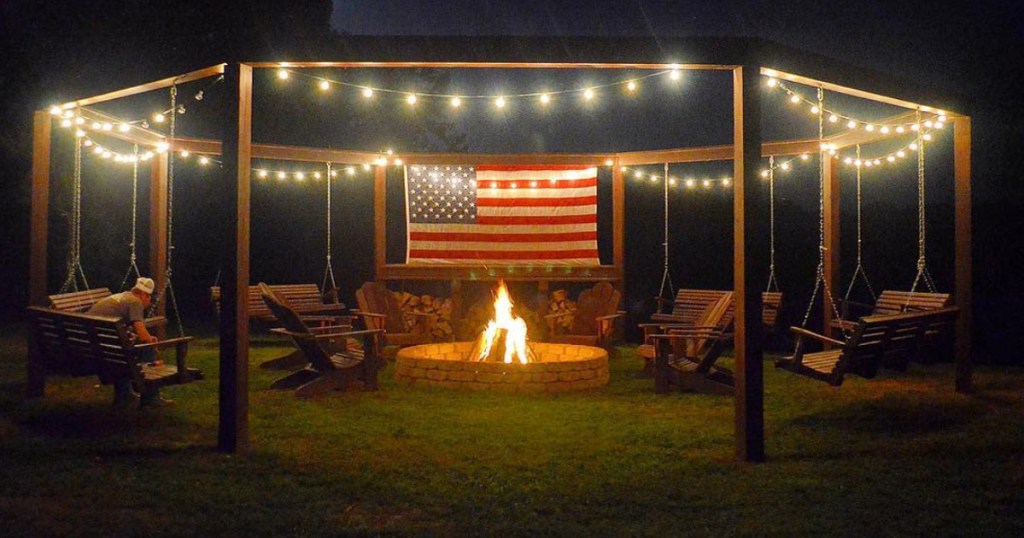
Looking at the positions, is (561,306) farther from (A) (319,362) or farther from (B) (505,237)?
(A) (319,362)

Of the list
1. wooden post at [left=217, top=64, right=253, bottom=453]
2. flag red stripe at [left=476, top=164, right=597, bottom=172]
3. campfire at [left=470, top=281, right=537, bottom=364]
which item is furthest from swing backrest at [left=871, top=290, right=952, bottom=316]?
wooden post at [left=217, top=64, right=253, bottom=453]

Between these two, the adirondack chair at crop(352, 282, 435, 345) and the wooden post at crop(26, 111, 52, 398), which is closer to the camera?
the wooden post at crop(26, 111, 52, 398)

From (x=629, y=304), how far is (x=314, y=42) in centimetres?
869

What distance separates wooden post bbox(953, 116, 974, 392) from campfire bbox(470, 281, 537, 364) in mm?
4098

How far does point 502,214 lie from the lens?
12.3 m

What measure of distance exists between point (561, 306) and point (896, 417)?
6.27m

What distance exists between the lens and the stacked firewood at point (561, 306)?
40.9 ft

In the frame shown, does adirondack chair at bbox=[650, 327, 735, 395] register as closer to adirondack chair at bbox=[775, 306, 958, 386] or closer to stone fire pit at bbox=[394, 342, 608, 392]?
stone fire pit at bbox=[394, 342, 608, 392]

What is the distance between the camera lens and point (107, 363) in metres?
6.29

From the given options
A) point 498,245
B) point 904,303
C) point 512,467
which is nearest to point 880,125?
point 904,303

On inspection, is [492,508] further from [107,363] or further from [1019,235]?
[1019,235]

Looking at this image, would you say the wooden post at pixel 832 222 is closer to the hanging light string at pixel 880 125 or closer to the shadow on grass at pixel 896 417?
the hanging light string at pixel 880 125

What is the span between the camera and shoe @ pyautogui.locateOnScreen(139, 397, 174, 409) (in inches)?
278

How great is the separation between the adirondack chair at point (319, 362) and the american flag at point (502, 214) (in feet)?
13.3
